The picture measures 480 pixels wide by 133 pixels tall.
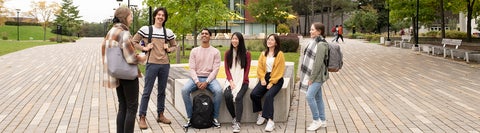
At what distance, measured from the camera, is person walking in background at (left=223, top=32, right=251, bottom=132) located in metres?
7.18

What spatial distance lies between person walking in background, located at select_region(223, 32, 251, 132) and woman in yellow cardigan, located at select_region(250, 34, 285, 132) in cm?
20

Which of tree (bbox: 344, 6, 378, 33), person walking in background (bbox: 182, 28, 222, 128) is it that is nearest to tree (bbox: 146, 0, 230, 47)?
person walking in background (bbox: 182, 28, 222, 128)

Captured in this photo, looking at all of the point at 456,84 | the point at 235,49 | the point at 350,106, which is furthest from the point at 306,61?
the point at 456,84

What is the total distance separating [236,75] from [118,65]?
2.34 meters

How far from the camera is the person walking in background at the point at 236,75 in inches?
283

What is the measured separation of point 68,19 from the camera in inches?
3125

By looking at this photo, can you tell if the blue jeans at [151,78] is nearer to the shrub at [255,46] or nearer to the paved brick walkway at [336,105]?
the paved brick walkway at [336,105]

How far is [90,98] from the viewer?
33.9 feet

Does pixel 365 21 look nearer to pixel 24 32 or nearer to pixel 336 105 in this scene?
pixel 24 32

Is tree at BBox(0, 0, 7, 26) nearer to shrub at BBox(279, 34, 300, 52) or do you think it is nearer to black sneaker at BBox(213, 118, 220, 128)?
shrub at BBox(279, 34, 300, 52)

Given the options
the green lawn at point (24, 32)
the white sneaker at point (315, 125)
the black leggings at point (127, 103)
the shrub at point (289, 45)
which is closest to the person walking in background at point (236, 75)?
the white sneaker at point (315, 125)

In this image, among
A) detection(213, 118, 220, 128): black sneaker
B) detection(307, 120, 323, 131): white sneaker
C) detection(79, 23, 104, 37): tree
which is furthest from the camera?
detection(79, 23, 104, 37): tree

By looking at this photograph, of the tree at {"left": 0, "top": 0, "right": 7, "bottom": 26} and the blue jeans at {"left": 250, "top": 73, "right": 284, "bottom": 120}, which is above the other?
the tree at {"left": 0, "top": 0, "right": 7, "bottom": 26}

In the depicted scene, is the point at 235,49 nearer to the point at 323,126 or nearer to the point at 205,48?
the point at 205,48
